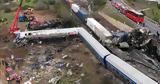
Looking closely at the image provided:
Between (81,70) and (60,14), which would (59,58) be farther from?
(60,14)

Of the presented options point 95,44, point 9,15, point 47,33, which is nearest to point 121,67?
point 95,44

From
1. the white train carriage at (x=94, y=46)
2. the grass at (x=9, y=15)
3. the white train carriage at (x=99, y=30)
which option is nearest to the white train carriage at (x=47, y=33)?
the white train carriage at (x=94, y=46)

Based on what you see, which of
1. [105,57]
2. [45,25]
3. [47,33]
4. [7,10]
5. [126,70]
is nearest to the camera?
[126,70]

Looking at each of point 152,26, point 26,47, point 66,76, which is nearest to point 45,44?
point 26,47

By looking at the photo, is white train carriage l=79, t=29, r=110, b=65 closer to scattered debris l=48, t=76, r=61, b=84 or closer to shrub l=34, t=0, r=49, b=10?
scattered debris l=48, t=76, r=61, b=84

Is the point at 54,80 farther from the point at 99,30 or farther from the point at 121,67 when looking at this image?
the point at 99,30

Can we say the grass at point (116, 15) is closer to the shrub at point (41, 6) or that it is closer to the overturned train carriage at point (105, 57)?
the overturned train carriage at point (105, 57)

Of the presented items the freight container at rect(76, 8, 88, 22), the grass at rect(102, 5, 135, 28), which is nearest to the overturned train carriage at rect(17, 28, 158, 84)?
the freight container at rect(76, 8, 88, 22)
